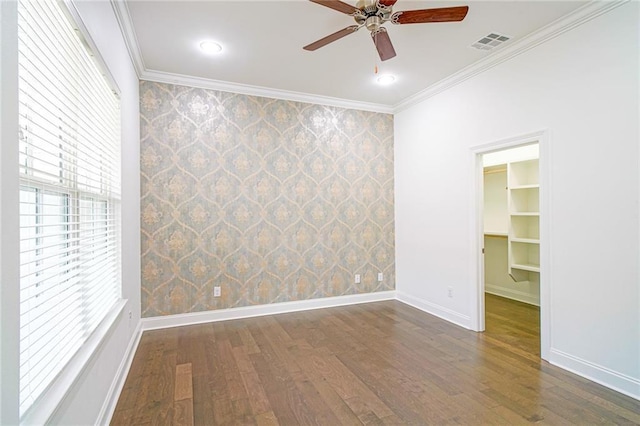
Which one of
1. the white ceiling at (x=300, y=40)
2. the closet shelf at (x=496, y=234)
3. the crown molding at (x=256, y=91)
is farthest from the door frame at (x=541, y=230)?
the crown molding at (x=256, y=91)

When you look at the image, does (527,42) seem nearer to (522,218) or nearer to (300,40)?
(300,40)

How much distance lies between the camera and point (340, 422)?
2.02 metres

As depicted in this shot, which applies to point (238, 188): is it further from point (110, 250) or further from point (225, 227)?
point (110, 250)

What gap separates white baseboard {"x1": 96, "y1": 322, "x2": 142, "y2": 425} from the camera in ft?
6.47

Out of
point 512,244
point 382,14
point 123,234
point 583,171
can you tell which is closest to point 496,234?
point 512,244

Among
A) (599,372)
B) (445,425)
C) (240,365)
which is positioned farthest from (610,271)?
(240,365)

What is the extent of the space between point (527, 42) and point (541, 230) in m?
1.73

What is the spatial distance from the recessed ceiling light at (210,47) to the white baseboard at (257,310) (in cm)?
292

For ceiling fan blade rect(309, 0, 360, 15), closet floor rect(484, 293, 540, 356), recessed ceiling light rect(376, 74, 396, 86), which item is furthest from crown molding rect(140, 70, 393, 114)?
closet floor rect(484, 293, 540, 356)

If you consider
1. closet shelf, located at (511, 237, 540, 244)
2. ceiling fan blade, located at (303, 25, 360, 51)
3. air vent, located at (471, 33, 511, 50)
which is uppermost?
air vent, located at (471, 33, 511, 50)

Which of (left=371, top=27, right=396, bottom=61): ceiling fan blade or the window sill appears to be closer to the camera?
the window sill

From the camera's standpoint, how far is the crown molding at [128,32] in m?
2.38

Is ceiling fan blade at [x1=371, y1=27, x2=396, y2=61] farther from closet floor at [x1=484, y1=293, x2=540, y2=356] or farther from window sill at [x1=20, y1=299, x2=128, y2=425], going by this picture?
closet floor at [x1=484, y1=293, x2=540, y2=356]

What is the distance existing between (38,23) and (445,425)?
2.90 m
